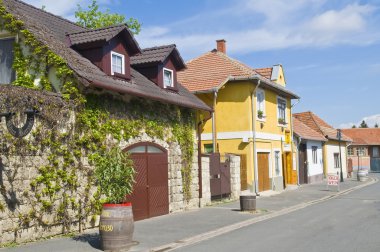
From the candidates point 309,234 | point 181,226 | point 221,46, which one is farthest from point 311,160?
point 309,234

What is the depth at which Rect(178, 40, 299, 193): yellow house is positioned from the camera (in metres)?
23.6

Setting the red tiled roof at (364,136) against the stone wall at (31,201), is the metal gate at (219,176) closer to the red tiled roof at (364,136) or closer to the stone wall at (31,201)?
the stone wall at (31,201)

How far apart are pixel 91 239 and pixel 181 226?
3.06 meters

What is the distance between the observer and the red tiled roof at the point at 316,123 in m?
39.7

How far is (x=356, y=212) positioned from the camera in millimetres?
16406

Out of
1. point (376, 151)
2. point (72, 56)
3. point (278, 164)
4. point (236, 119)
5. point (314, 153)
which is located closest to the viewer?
point (72, 56)

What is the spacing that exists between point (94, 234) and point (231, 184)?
34.3ft

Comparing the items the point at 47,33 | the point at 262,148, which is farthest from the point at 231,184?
the point at 47,33

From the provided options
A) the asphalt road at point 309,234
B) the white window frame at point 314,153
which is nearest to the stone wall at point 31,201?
the asphalt road at point 309,234

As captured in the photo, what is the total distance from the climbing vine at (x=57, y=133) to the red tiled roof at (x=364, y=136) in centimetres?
5873

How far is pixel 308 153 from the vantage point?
3469cm

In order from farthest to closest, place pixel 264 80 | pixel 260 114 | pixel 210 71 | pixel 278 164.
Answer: pixel 278 164
pixel 210 71
pixel 260 114
pixel 264 80

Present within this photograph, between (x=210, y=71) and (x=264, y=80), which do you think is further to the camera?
(x=210, y=71)

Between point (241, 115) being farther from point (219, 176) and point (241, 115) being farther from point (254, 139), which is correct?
point (219, 176)
